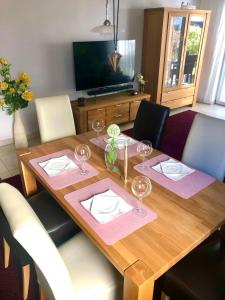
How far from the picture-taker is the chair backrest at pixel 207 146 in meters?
1.62

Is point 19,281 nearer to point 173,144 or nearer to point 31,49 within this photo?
point 173,144

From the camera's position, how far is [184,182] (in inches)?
55.3

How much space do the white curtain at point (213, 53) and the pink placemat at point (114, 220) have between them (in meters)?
4.48

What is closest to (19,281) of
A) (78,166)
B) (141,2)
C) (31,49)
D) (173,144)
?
(78,166)

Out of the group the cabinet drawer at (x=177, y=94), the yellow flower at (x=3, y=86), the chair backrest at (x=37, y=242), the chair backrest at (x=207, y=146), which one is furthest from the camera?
the cabinet drawer at (x=177, y=94)

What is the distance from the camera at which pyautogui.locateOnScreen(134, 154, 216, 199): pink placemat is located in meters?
1.33

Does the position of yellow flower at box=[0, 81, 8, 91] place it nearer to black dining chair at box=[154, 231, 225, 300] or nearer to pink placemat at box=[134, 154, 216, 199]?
pink placemat at box=[134, 154, 216, 199]

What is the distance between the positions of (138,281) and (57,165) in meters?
0.91

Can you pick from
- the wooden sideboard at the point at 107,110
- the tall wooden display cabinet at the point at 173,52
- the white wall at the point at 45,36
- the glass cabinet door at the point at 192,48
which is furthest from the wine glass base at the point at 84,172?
the glass cabinet door at the point at 192,48

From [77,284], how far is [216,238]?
2.58 feet

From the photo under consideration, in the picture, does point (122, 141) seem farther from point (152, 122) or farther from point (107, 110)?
point (107, 110)

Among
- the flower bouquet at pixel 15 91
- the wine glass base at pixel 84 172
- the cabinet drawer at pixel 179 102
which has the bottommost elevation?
the cabinet drawer at pixel 179 102

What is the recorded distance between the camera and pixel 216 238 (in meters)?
1.37

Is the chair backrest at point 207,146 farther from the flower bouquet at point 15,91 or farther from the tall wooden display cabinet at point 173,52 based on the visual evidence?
the tall wooden display cabinet at point 173,52
